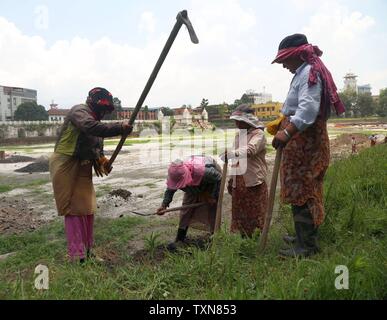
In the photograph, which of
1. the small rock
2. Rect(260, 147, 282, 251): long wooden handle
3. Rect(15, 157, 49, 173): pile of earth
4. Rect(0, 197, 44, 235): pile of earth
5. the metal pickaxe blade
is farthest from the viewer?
Rect(15, 157, 49, 173): pile of earth

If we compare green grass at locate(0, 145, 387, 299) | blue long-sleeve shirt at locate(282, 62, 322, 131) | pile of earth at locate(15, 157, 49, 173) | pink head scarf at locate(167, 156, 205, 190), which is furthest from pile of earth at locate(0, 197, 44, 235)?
pile of earth at locate(15, 157, 49, 173)

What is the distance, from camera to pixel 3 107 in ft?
258

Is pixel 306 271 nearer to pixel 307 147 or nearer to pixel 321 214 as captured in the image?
pixel 321 214

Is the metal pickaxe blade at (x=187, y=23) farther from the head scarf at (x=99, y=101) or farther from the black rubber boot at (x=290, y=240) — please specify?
the black rubber boot at (x=290, y=240)

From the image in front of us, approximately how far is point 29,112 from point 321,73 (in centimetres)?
7048

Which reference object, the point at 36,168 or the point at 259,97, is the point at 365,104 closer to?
the point at 259,97

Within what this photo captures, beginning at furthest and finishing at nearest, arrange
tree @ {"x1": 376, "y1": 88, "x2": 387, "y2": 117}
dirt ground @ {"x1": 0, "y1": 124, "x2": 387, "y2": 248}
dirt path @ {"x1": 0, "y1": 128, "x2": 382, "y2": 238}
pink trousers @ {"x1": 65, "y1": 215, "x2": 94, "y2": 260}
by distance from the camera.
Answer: tree @ {"x1": 376, "y1": 88, "x2": 387, "y2": 117}, dirt path @ {"x1": 0, "y1": 128, "x2": 382, "y2": 238}, dirt ground @ {"x1": 0, "y1": 124, "x2": 387, "y2": 248}, pink trousers @ {"x1": 65, "y1": 215, "x2": 94, "y2": 260}

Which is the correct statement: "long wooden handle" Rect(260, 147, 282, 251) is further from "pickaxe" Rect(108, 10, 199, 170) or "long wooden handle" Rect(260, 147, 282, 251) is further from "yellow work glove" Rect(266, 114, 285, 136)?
"pickaxe" Rect(108, 10, 199, 170)

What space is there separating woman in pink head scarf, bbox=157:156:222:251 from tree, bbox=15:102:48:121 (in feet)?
222

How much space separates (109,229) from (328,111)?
11.1ft

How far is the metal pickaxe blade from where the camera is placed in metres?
3.55

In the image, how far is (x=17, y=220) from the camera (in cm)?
624

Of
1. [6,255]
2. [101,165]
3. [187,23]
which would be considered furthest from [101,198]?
[187,23]

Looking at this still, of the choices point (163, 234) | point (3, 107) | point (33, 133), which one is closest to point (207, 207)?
point (163, 234)
